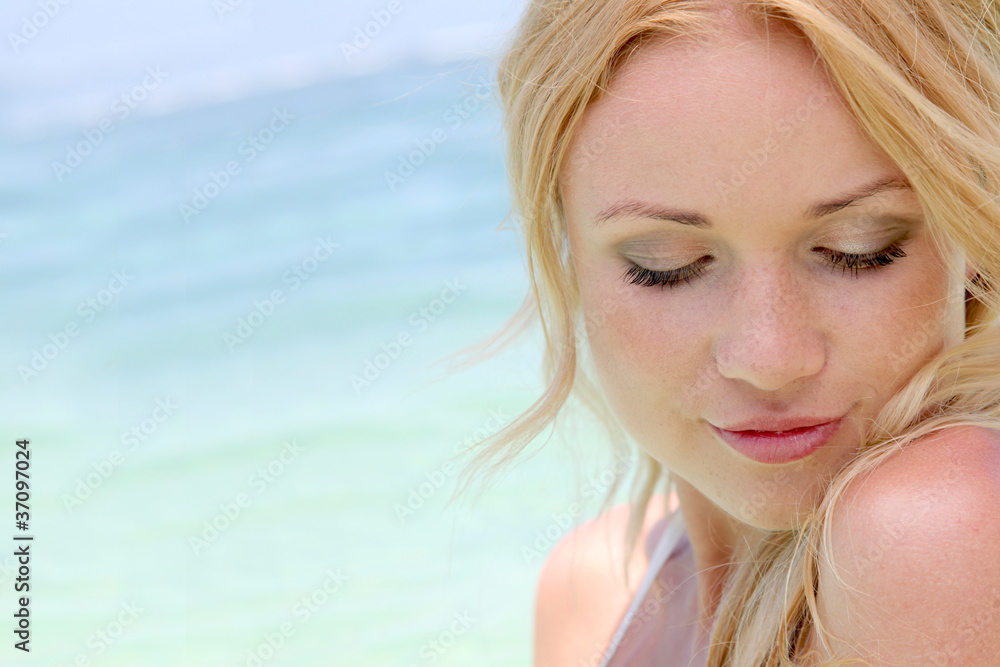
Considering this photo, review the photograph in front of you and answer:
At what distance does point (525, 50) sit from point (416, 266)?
308 inches

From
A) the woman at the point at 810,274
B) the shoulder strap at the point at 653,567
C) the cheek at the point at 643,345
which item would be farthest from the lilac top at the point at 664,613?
the cheek at the point at 643,345

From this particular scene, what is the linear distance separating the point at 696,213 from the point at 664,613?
1229mm

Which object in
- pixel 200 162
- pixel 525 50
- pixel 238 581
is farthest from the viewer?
pixel 200 162

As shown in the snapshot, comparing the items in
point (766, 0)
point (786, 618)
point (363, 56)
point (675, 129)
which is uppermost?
point (766, 0)

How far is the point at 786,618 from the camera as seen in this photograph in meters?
1.64

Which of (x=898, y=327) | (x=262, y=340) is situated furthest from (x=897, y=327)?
(x=262, y=340)

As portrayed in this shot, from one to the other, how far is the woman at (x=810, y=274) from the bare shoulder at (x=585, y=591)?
2.47ft

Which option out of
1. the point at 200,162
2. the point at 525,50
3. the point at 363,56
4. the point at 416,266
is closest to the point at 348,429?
the point at 416,266

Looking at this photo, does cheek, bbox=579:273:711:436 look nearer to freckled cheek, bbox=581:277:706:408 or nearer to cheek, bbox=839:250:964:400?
freckled cheek, bbox=581:277:706:408

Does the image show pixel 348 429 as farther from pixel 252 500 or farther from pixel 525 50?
pixel 525 50

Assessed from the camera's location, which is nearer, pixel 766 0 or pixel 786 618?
pixel 766 0

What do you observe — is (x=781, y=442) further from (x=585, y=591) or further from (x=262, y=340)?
(x=262, y=340)

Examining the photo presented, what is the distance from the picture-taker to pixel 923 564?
Answer: 4.34 ft

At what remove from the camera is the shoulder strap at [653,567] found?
2.46 meters
